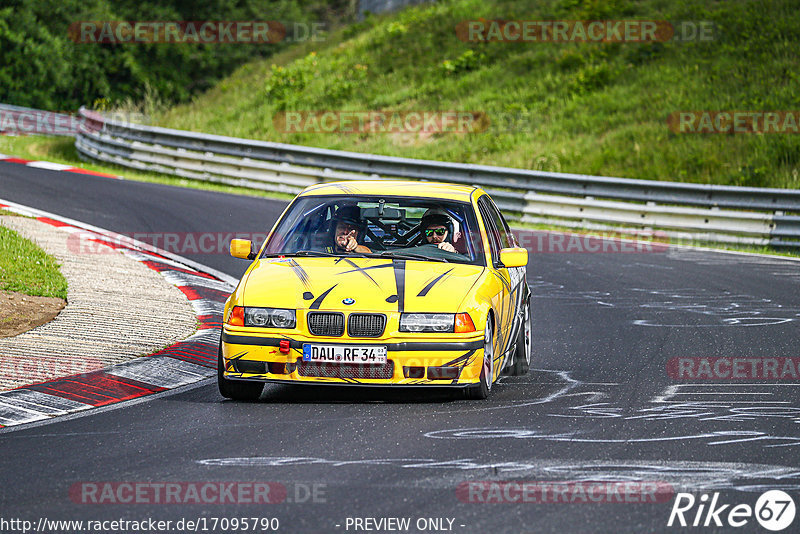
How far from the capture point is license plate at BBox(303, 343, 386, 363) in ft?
24.4

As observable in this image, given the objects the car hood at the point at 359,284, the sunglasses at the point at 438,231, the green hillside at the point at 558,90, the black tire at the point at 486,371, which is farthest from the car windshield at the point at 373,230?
the green hillside at the point at 558,90

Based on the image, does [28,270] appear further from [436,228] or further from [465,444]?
[465,444]

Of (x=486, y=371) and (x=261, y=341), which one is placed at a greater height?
(x=261, y=341)

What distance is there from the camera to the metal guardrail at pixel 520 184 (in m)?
19.6

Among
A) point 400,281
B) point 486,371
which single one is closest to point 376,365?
point 400,281

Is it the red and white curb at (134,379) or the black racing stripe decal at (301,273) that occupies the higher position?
the black racing stripe decal at (301,273)

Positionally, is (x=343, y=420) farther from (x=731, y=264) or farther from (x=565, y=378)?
(x=731, y=264)

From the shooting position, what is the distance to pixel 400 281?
7875 millimetres

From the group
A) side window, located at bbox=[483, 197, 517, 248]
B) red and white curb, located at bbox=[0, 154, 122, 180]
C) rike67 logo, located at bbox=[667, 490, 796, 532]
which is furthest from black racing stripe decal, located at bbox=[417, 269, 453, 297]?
red and white curb, located at bbox=[0, 154, 122, 180]

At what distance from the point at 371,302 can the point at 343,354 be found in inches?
16.0

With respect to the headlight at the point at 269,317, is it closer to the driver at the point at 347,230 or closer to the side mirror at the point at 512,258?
the driver at the point at 347,230

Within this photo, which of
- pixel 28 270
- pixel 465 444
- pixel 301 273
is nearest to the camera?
pixel 465 444

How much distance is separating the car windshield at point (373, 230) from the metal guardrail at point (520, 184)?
11.8 metres

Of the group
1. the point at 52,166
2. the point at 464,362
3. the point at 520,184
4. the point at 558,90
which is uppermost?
the point at 558,90
